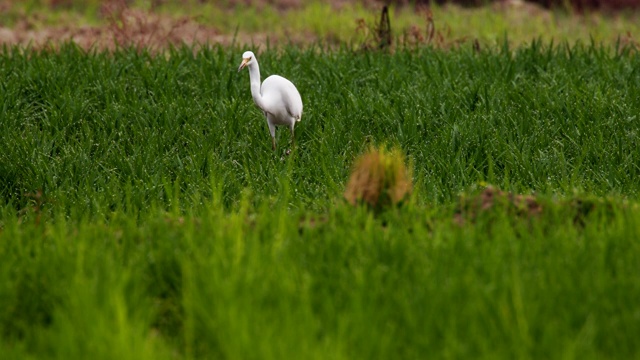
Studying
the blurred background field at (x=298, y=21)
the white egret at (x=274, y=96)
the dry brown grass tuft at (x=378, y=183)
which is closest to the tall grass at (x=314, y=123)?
the white egret at (x=274, y=96)

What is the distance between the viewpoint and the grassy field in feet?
12.2

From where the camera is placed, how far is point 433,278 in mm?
4051

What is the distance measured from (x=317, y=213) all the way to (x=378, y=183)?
0.53 m

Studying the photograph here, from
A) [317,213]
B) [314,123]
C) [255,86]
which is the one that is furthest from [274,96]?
[317,213]


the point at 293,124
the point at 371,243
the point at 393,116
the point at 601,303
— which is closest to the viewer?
the point at 601,303

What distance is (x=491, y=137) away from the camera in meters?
6.67

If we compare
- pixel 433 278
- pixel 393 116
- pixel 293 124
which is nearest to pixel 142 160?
pixel 293 124

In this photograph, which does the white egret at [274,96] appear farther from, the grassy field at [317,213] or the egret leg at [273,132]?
the grassy field at [317,213]

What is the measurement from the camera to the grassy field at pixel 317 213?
372 centimetres

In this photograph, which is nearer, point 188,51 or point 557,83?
point 557,83

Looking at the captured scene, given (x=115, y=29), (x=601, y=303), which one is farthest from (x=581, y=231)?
(x=115, y=29)

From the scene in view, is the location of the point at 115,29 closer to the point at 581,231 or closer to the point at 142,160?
the point at 142,160

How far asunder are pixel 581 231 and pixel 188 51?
181 inches

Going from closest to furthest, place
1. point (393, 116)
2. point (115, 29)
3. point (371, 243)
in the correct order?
point (371, 243), point (393, 116), point (115, 29)
